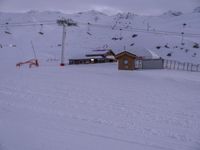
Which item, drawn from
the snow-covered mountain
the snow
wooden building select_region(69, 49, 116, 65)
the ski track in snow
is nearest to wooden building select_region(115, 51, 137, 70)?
the snow-covered mountain

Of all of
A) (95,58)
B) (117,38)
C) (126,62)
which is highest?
(117,38)

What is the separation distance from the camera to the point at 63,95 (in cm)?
978

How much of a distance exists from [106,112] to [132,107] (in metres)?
1.12

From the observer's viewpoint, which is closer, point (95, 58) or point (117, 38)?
point (95, 58)

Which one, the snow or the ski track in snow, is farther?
the ski track in snow

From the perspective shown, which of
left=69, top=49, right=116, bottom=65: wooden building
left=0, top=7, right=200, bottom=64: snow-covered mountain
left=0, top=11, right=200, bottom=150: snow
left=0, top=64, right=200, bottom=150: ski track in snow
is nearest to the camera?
left=0, top=11, right=200, bottom=150: snow

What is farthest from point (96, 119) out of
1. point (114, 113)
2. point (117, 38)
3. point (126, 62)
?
point (117, 38)

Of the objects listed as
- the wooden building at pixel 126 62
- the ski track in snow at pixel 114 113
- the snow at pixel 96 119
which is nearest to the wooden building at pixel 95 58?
the wooden building at pixel 126 62

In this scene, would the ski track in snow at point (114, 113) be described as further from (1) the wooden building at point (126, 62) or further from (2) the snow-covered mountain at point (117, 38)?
(2) the snow-covered mountain at point (117, 38)

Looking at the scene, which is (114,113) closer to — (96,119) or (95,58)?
(96,119)

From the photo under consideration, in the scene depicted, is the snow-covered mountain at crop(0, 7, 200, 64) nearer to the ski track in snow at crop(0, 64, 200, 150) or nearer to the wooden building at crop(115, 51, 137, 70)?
the wooden building at crop(115, 51, 137, 70)

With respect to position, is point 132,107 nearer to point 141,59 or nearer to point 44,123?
point 44,123

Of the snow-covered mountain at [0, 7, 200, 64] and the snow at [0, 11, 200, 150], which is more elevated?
the snow-covered mountain at [0, 7, 200, 64]

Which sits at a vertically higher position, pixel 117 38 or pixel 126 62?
pixel 117 38
